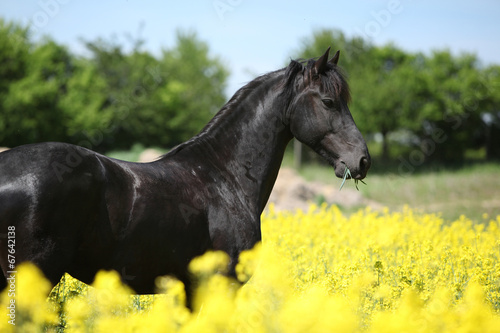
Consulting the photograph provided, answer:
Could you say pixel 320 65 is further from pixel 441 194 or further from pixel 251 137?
pixel 441 194

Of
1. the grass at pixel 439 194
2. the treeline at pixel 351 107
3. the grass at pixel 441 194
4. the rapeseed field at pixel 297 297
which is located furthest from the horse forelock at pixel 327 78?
the treeline at pixel 351 107

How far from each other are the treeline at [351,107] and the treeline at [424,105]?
8 cm

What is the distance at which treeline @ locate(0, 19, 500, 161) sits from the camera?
34.0 metres

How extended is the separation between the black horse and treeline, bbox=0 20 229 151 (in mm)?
25689

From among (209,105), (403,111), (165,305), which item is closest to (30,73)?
(209,105)

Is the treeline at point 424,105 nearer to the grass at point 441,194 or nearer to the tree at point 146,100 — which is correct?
the tree at point 146,100

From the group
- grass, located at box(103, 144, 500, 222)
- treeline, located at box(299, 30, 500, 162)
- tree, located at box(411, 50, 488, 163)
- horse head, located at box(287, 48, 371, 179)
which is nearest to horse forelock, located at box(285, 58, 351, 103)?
horse head, located at box(287, 48, 371, 179)

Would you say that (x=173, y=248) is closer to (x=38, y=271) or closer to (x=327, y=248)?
(x=38, y=271)

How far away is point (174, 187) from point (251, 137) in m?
0.85

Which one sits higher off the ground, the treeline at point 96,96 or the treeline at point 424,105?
the treeline at point 424,105

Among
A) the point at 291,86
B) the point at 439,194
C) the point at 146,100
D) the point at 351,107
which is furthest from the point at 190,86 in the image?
the point at 291,86

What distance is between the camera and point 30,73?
3194 centimetres

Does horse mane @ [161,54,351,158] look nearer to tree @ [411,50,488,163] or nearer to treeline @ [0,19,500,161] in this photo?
treeline @ [0,19,500,161]

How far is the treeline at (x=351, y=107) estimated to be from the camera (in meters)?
34.0
